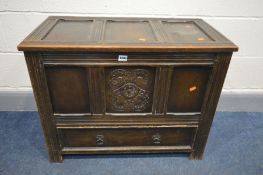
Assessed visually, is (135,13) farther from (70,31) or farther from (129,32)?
(70,31)

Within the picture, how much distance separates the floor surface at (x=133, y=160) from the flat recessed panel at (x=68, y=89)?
1.36 feet

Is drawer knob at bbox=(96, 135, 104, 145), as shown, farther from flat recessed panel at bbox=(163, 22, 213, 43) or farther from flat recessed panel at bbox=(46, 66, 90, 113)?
flat recessed panel at bbox=(163, 22, 213, 43)

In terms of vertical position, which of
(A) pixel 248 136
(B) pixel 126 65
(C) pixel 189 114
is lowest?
(A) pixel 248 136

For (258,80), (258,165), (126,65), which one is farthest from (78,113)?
(258,80)

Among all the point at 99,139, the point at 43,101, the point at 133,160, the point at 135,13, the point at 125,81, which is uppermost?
the point at 135,13

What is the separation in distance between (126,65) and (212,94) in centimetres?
47

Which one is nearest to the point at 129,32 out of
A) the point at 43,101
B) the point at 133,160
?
the point at 43,101

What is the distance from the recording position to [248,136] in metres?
1.71

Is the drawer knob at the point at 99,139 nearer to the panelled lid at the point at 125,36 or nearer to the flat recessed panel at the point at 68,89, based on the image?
the flat recessed panel at the point at 68,89

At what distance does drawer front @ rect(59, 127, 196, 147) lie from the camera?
134 cm

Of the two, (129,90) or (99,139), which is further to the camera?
(99,139)

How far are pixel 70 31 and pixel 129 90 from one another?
0.41m

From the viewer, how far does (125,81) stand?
3.74 feet

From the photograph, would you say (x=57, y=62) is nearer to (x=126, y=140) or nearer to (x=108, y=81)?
(x=108, y=81)
